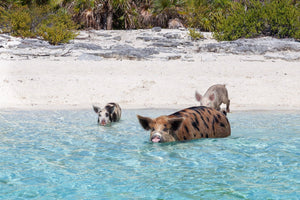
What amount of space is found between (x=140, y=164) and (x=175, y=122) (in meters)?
1.36

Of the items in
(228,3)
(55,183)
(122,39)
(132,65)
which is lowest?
(55,183)

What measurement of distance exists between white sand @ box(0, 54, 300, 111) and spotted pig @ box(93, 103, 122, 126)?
8.14 feet

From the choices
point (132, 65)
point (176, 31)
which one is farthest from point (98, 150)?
point (176, 31)

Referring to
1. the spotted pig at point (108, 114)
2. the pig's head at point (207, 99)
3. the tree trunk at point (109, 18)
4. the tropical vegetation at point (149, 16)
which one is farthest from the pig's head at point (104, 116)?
the tree trunk at point (109, 18)

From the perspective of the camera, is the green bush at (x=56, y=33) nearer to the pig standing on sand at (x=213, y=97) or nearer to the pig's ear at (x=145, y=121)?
the pig standing on sand at (x=213, y=97)

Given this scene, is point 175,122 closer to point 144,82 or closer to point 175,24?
point 144,82

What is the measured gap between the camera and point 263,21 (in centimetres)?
2331

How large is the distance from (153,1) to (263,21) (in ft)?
36.3

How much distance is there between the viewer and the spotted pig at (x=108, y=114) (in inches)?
376

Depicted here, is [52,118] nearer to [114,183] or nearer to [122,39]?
[114,183]

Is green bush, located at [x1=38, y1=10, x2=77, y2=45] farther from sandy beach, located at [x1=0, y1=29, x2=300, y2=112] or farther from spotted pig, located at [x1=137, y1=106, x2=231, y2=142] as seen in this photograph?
spotted pig, located at [x1=137, y1=106, x2=231, y2=142]

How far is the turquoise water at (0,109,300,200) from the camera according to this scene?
15.2ft

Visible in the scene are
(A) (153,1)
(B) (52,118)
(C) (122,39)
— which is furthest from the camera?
(A) (153,1)

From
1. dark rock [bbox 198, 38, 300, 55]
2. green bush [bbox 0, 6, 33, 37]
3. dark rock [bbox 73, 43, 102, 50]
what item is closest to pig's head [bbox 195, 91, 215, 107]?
dark rock [bbox 198, 38, 300, 55]
